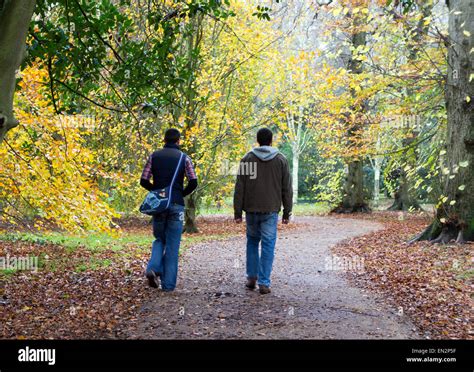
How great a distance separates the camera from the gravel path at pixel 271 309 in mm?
4621

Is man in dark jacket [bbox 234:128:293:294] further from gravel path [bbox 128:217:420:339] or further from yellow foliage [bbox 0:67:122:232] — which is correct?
yellow foliage [bbox 0:67:122:232]

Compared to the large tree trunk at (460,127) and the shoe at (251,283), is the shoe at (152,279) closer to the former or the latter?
the shoe at (251,283)

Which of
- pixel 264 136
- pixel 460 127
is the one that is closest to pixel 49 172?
pixel 264 136

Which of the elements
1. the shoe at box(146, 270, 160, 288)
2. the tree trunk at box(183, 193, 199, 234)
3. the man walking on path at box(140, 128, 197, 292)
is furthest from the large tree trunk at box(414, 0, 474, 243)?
the tree trunk at box(183, 193, 199, 234)

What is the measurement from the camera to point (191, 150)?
51.8 ft

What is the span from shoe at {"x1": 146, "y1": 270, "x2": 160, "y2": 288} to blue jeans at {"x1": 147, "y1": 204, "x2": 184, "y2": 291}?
0.16 ft

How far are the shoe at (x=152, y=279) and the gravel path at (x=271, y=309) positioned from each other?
0.26 meters

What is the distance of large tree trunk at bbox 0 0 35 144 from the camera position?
3.98 meters

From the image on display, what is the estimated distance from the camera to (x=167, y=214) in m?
6.38

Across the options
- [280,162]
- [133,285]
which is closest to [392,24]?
[280,162]

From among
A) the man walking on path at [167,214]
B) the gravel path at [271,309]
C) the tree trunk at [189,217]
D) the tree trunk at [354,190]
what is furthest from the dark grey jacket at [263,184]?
the tree trunk at [354,190]

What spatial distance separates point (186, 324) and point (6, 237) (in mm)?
10200

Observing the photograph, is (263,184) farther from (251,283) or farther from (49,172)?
(49,172)

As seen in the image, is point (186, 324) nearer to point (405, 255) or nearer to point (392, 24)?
point (405, 255)
